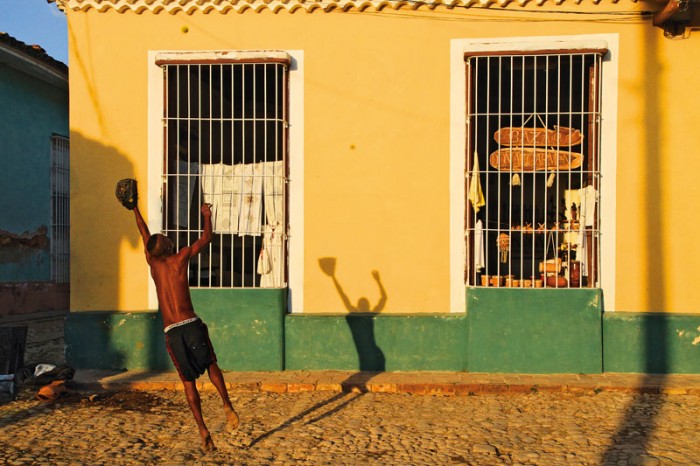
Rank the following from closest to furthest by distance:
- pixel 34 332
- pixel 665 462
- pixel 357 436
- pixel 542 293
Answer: pixel 665 462
pixel 357 436
pixel 542 293
pixel 34 332

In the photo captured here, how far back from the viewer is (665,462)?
4340 mm

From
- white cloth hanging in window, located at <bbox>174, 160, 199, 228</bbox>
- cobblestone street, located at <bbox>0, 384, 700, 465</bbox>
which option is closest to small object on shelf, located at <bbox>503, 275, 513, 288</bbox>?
cobblestone street, located at <bbox>0, 384, 700, 465</bbox>

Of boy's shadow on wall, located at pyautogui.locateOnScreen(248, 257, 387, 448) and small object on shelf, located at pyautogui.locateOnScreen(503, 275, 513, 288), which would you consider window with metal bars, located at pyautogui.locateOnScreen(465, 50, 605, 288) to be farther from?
boy's shadow on wall, located at pyautogui.locateOnScreen(248, 257, 387, 448)

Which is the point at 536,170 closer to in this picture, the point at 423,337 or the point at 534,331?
the point at 534,331

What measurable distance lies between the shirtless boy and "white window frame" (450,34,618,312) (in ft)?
9.88

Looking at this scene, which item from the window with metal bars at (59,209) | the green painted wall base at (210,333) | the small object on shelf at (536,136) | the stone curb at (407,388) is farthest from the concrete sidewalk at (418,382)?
the window with metal bars at (59,209)

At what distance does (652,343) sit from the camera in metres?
6.68

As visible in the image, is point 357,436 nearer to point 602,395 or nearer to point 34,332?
point 602,395

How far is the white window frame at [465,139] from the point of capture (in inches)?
267

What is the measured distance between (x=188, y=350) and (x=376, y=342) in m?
2.66

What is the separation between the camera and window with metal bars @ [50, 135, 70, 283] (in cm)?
1262

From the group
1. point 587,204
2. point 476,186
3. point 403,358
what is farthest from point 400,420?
point 587,204

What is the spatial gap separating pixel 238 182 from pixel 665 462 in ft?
15.5

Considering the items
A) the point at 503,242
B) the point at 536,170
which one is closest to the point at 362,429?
the point at 503,242
